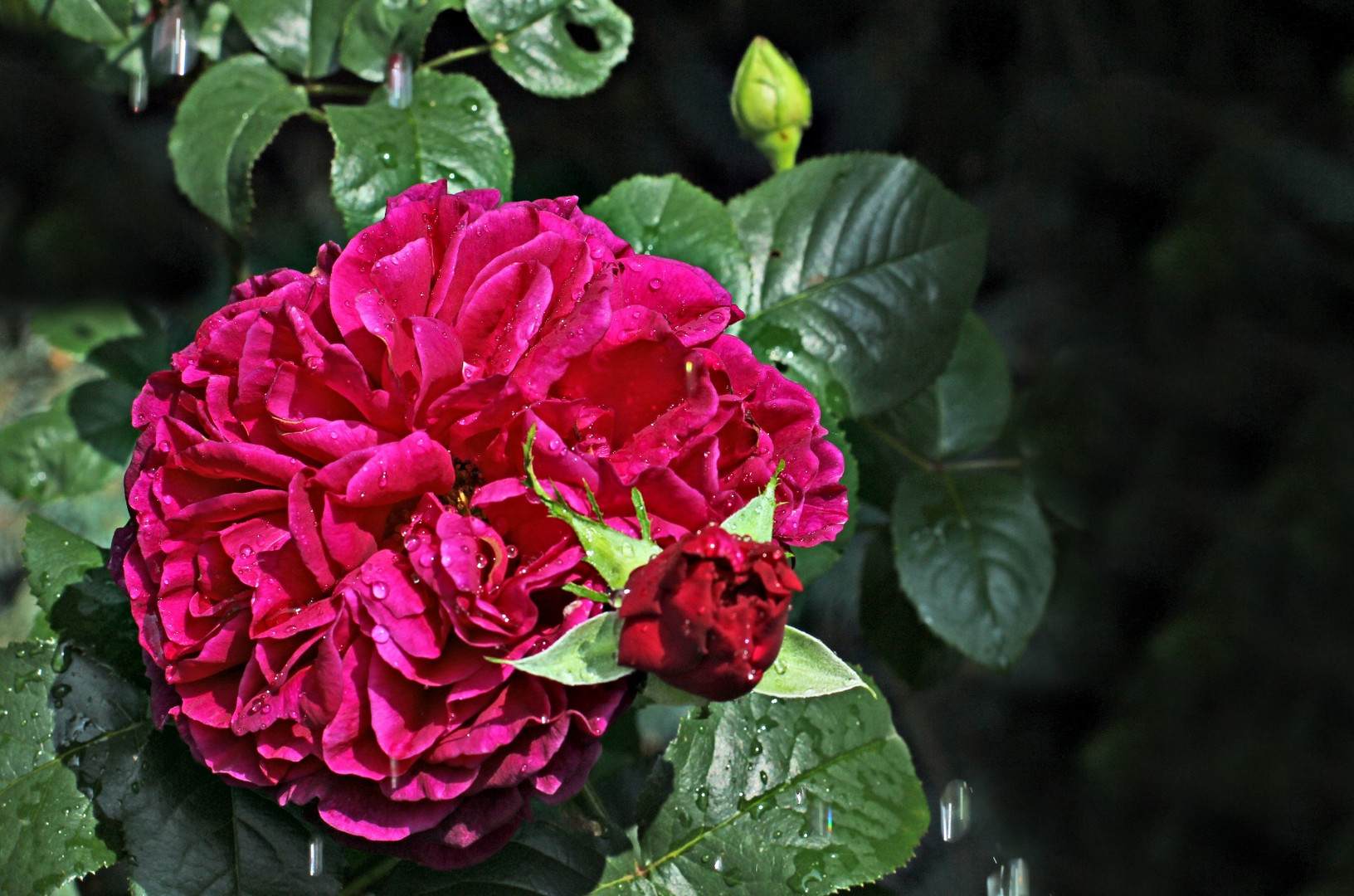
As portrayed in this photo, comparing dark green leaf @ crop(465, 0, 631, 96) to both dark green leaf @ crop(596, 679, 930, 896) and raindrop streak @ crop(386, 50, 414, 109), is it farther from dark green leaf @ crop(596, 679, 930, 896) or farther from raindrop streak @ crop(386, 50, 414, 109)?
dark green leaf @ crop(596, 679, 930, 896)

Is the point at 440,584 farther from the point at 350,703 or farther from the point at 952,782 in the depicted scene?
the point at 952,782

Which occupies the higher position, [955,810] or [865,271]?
[865,271]

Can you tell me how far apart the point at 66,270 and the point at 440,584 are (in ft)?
3.22

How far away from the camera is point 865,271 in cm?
73

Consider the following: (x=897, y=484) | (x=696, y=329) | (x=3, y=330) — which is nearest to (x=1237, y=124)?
(x=897, y=484)

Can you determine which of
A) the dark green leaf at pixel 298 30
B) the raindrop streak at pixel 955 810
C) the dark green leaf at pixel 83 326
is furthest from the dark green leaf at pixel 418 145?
the raindrop streak at pixel 955 810

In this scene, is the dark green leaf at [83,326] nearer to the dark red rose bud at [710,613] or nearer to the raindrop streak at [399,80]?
the raindrop streak at [399,80]

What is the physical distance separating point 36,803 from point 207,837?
85 millimetres

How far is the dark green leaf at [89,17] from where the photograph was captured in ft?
2.45

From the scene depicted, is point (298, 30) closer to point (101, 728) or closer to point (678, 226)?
point (678, 226)

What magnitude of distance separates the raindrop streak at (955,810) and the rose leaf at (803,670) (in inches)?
35.5

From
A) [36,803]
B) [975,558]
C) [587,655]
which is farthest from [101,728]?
[975,558]

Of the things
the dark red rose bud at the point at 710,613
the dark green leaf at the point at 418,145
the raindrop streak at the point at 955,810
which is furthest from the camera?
the raindrop streak at the point at 955,810

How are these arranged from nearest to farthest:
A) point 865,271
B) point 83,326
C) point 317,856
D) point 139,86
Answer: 1. point 317,856
2. point 865,271
3. point 139,86
4. point 83,326
